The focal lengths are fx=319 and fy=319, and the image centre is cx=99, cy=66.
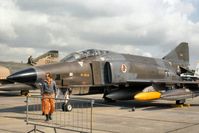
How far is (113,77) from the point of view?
14.4 metres

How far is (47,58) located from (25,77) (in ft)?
67.2

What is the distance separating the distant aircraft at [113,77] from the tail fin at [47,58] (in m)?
15.7

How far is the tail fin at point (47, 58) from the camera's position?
30.8 meters

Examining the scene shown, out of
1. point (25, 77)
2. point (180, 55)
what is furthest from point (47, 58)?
point (25, 77)

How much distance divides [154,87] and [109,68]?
7.78 ft

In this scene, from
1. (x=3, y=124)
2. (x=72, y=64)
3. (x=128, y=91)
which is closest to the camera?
(x=3, y=124)

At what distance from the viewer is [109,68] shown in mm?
14469

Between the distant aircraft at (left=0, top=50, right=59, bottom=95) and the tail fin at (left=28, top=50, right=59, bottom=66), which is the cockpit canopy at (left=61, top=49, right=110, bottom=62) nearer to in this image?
the distant aircraft at (left=0, top=50, right=59, bottom=95)

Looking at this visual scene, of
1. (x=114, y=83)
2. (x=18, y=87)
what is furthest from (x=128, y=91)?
(x=18, y=87)

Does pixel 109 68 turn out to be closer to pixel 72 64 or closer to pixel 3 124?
pixel 72 64

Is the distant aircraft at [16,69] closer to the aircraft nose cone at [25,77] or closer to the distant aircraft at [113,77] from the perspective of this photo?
the distant aircraft at [113,77]

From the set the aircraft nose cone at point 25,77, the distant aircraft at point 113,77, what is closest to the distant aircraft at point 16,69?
the distant aircraft at point 113,77

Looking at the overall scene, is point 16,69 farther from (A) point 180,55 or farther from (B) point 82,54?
(B) point 82,54

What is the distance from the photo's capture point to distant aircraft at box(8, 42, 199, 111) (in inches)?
504
